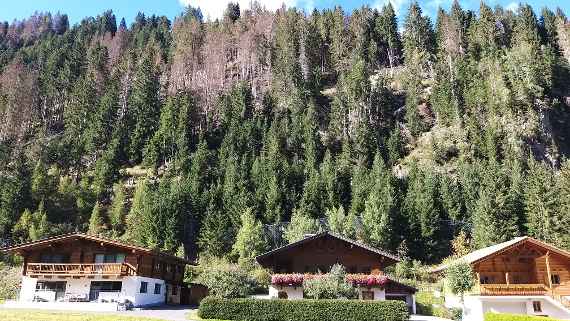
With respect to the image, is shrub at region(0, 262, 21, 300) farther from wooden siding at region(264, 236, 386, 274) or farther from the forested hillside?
wooden siding at region(264, 236, 386, 274)

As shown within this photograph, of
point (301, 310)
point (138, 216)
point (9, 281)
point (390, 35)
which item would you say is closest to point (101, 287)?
point (9, 281)

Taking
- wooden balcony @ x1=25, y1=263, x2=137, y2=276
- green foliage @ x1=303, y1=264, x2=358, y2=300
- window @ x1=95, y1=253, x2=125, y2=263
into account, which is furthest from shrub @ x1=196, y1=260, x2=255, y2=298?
window @ x1=95, y1=253, x2=125, y2=263

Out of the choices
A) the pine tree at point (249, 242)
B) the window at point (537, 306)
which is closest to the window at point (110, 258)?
the pine tree at point (249, 242)

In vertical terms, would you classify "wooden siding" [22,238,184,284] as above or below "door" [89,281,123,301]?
above

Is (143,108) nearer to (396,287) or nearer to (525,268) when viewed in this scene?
(396,287)

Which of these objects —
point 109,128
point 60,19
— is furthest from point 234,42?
point 60,19

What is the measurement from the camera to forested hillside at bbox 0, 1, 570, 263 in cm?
6222

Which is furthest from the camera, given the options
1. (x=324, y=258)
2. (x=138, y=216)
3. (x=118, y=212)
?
(x=118, y=212)

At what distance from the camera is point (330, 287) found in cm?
3572

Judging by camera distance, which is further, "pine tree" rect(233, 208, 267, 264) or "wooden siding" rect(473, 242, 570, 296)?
"pine tree" rect(233, 208, 267, 264)

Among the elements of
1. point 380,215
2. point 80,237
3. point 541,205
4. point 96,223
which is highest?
point 541,205

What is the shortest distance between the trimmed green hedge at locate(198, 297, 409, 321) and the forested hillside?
2418 centimetres

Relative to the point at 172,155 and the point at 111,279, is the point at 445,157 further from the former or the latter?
the point at 111,279

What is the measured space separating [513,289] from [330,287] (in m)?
15.9
